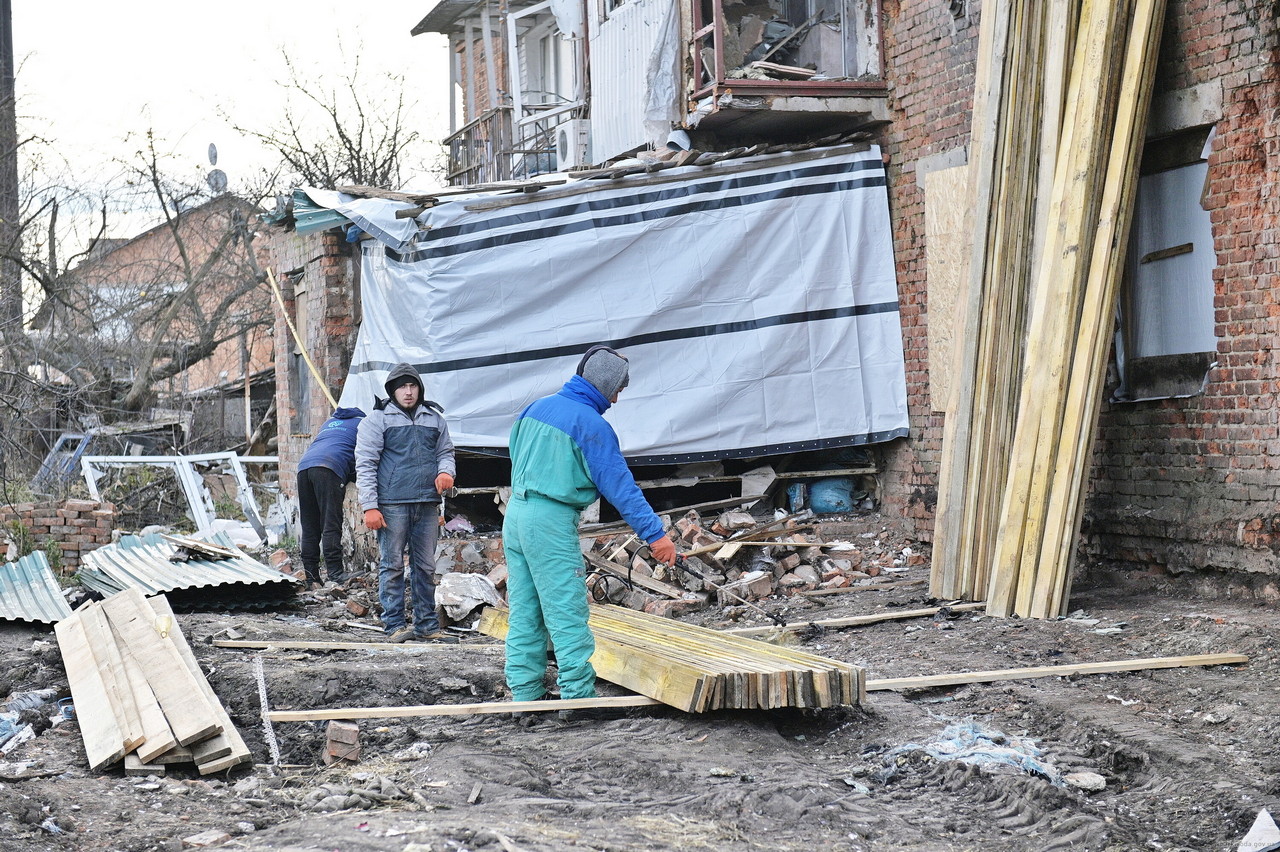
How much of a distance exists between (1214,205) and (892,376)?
317cm

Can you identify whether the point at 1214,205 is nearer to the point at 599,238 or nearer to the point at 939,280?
the point at 939,280

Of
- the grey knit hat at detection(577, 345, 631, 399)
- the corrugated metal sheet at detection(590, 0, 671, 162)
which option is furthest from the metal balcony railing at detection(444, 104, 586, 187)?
the grey knit hat at detection(577, 345, 631, 399)

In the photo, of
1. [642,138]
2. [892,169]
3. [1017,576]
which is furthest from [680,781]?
[642,138]

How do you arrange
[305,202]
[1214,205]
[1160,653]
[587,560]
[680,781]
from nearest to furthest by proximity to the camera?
[680,781], [1160,653], [1214,205], [587,560], [305,202]

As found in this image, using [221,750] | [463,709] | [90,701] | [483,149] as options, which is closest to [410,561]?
→ [90,701]

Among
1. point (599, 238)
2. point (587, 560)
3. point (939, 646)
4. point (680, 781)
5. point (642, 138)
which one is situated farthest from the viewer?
point (642, 138)

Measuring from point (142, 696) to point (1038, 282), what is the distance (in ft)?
17.8

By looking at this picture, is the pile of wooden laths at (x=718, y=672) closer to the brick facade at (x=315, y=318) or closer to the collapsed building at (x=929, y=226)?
the collapsed building at (x=929, y=226)

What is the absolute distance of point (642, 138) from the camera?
11.4 meters

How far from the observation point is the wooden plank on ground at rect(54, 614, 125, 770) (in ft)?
15.7

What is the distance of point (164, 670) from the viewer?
573cm

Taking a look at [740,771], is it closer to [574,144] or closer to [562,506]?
[562,506]

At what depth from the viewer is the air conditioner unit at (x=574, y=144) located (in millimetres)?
13516

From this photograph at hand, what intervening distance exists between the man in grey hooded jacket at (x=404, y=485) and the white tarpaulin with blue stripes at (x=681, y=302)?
166cm
